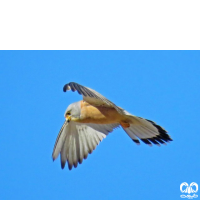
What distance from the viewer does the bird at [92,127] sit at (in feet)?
29.4

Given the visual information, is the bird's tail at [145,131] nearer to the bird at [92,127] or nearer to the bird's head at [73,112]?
the bird at [92,127]

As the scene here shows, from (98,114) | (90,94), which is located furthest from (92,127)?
(90,94)

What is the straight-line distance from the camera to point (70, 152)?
1012 centimetres

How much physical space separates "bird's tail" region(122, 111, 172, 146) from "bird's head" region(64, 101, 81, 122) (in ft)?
2.45

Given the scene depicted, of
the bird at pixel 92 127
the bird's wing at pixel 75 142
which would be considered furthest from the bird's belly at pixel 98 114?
the bird's wing at pixel 75 142

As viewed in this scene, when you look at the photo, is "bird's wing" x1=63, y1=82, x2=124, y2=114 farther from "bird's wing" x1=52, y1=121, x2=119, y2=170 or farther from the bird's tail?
"bird's wing" x1=52, y1=121, x2=119, y2=170

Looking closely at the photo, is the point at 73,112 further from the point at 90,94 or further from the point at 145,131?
the point at 145,131

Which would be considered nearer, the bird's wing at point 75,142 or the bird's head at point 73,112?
the bird's head at point 73,112

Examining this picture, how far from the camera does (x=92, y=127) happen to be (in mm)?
10023

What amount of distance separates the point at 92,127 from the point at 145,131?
1.11m

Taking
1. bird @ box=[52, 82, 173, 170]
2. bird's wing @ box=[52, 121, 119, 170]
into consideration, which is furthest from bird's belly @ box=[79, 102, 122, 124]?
bird's wing @ box=[52, 121, 119, 170]

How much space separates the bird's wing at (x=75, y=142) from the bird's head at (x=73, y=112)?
905 mm
